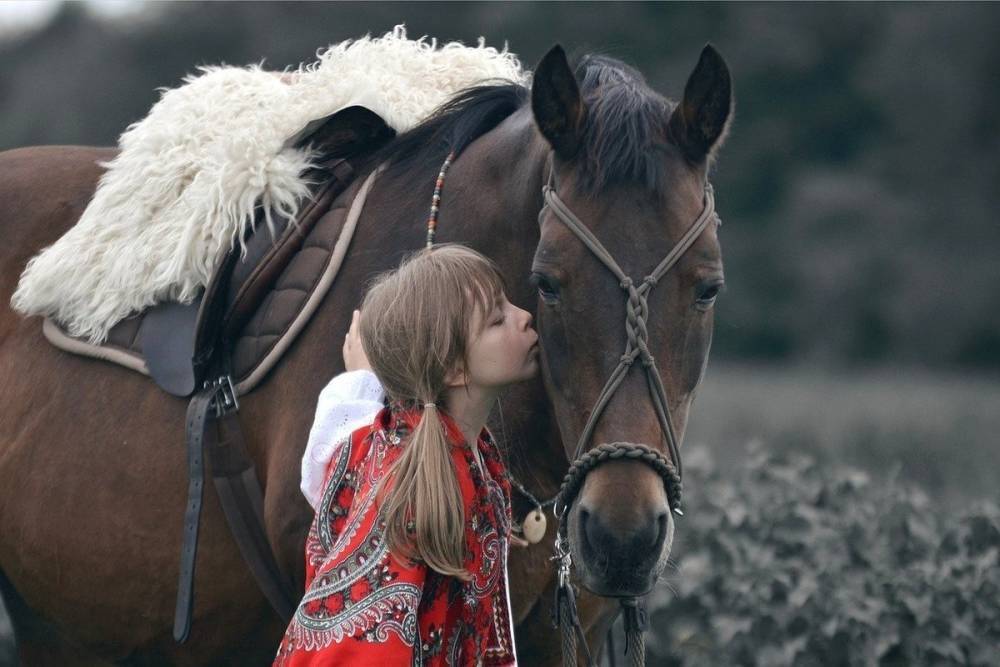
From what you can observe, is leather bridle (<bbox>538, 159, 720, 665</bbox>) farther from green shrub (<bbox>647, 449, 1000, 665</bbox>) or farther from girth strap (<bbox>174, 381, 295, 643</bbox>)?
green shrub (<bbox>647, 449, 1000, 665</bbox>)

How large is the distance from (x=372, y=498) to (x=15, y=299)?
1644mm

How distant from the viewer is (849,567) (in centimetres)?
436

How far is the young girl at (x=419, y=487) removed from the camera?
217 cm

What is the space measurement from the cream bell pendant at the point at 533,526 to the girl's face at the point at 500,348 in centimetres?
41

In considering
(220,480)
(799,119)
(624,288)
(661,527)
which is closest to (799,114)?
(799,119)

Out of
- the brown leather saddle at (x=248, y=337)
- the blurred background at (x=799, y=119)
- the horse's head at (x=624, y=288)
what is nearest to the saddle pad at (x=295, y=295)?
the brown leather saddle at (x=248, y=337)

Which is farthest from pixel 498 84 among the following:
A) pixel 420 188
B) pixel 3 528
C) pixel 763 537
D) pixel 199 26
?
pixel 199 26

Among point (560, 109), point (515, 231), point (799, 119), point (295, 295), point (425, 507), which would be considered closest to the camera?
point (425, 507)

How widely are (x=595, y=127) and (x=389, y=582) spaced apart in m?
0.93

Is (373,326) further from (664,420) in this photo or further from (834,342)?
(834,342)

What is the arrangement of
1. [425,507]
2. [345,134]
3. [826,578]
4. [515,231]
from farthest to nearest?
[826,578]
[345,134]
[515,231]
[425,507]

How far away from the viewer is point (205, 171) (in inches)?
128

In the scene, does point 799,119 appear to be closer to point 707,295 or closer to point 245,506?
point 245,506

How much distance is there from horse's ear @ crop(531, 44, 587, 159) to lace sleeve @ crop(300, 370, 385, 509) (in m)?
0.55
